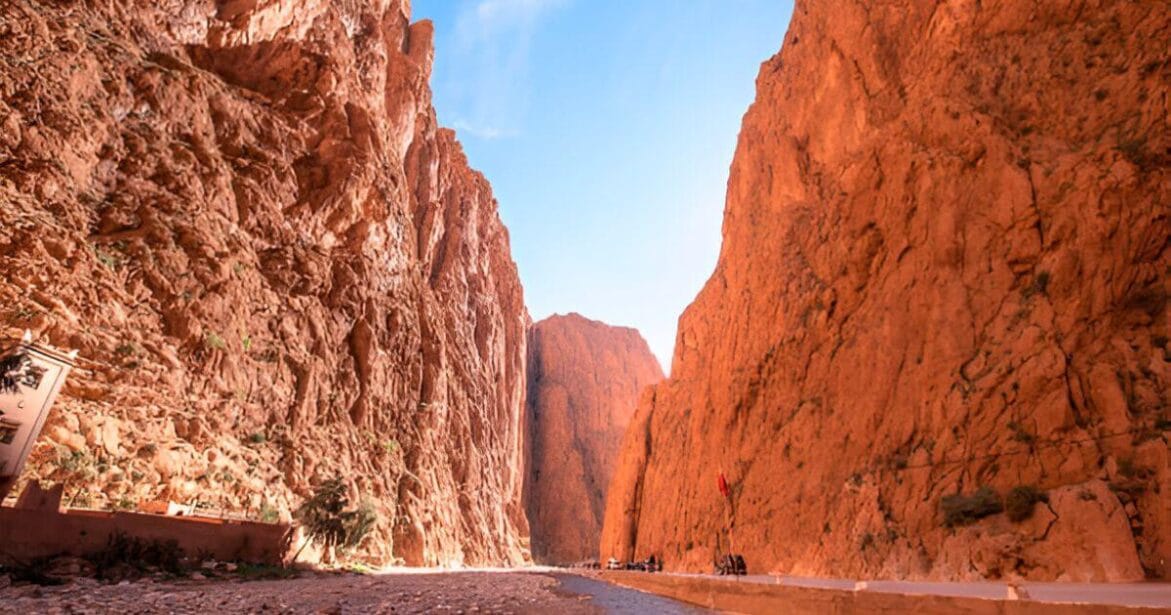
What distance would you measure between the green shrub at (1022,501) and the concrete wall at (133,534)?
66.8 feet

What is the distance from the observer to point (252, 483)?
88.3 ft

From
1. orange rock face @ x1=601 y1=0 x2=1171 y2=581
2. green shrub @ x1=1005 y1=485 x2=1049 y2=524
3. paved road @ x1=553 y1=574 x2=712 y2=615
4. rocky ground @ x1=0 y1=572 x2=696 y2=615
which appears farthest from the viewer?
paved road @ x1=553 y1=574 x2=712 y2=615

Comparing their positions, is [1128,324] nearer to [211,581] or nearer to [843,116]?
[843,116]

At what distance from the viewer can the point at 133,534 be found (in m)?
16.0

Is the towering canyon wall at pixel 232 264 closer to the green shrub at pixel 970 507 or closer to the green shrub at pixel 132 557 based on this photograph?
the green shrub at pixel 132 557

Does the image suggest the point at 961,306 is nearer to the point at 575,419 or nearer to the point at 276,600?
the point at 276,600

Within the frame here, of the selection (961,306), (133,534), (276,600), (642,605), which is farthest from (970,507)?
(133,534)

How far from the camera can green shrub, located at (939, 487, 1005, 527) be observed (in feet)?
46.8

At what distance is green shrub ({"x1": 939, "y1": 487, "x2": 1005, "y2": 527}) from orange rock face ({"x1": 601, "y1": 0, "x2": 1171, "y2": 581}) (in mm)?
272

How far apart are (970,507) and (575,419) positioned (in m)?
84.8

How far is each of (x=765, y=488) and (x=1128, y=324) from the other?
1311 centimetres

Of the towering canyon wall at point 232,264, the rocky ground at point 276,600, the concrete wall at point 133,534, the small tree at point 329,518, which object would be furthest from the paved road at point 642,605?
the towering canyon wall at point 232,264

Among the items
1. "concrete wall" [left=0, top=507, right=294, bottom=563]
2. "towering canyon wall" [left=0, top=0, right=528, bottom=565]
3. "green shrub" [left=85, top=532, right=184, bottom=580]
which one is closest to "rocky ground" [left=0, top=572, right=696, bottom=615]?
"green shrub" [left=85, top=532, right=184, bottom=580]

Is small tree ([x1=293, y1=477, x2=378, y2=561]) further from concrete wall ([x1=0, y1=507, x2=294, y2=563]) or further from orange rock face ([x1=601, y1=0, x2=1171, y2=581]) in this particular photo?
orange rock face ([x1=601, y1=0, x2=1171, y2=581])
